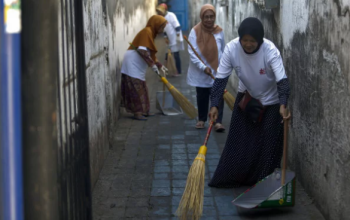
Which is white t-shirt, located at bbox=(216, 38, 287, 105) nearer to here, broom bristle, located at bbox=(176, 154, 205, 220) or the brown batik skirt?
broom bristle, located at bbox=(176, 154, 205, 220)

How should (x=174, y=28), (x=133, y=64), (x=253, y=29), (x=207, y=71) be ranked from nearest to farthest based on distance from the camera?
(x=253, y=29), (x=207, y=71), (x=133, y=64), (x=174, y=28)

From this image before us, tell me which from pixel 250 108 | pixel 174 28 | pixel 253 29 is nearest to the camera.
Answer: pixel 253 29

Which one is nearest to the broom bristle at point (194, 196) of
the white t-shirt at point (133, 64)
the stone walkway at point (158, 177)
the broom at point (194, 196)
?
the broom at point (194, 196)

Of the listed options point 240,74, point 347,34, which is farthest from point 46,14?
point 240,74

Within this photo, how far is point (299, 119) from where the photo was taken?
5383mm

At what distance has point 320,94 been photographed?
459 centimetres

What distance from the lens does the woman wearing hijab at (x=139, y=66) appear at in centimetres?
823

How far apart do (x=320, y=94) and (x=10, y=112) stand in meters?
3.03

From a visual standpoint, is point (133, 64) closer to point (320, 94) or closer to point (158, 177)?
point (158, 177)

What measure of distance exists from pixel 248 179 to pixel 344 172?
5.13ft

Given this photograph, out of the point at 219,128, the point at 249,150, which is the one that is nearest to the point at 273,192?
the point at 249,150

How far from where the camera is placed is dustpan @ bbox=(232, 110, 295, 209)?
14.9ft

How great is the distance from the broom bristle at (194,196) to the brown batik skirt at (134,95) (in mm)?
4077

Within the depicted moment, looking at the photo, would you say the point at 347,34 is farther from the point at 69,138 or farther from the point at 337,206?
the point at 69,138
